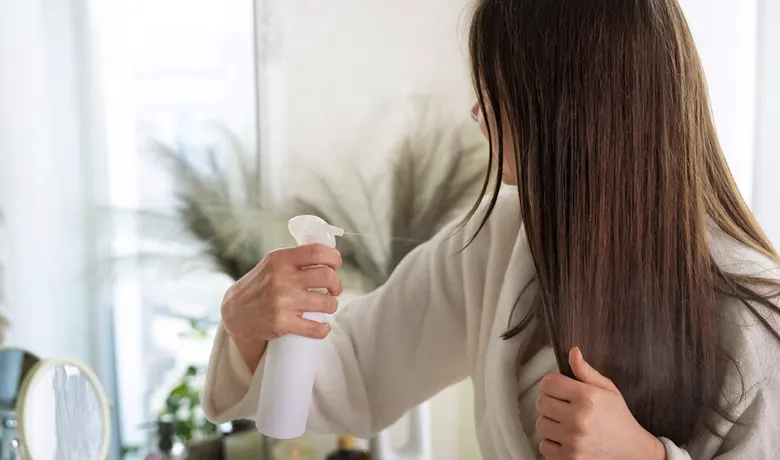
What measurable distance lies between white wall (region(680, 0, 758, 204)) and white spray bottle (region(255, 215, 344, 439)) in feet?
1.28

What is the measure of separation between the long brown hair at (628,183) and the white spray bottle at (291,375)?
0.19m

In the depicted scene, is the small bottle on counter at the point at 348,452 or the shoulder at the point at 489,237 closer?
the shoulder at the point at 489,237

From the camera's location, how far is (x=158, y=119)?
1.10 meters

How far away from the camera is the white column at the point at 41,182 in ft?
3.68

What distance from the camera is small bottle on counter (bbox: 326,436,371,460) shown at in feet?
3.19

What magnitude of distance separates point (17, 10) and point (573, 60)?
0.89 m

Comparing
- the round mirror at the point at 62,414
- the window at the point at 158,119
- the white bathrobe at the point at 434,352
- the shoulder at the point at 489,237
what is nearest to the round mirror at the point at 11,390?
the round mirror at the point at 62,414

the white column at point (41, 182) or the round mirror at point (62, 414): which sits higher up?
the white column at point (41, 182)

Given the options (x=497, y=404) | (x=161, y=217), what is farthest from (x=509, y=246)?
(x=161, y=217)

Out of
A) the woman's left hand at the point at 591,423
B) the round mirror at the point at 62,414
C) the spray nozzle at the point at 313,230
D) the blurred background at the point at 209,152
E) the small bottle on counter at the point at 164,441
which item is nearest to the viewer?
the woman's left hand at the point at 591,423

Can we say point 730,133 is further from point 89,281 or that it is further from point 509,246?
point 89,281

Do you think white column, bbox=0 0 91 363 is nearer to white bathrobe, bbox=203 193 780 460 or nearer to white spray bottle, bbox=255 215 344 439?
white bathrobe, bbox=203 193 780 460

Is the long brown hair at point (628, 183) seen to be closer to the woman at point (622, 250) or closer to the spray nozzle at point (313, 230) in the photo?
the woman at point (622, 250)

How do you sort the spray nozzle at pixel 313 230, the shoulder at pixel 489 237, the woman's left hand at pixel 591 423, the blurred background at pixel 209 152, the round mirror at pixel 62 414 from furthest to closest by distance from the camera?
the round mirror at pixel 62 414, the blurred background at pixel 209 152, the shoulder at pixel 489 237, the spray nozzle at pixel 313 230, the woman's left hand at pixel 591 423
